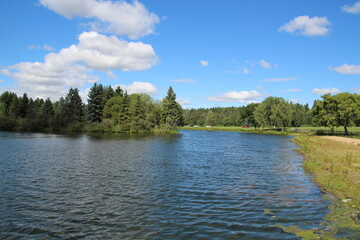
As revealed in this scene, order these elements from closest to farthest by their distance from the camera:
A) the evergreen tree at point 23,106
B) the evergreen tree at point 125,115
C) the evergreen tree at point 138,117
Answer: the evergreen tree at point 138,117, the evergreen tree at point 125,115, the evergreen tree at point 23,106

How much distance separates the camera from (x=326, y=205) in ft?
47.3

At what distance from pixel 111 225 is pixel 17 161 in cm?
2114

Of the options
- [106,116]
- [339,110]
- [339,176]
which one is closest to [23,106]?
[106,116]

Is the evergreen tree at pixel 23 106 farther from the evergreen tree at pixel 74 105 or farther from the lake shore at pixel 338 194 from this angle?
the lake shore at pixel 338 194

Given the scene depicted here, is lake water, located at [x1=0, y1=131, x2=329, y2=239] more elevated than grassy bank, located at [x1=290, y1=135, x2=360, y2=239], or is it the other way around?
grassy bank, located at [x1=290, y1=135, x2=360, y2=239]

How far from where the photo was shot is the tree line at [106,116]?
9756 cm

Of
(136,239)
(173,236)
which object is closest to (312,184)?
(173,236)

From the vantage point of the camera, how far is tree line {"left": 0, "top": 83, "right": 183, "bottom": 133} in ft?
320

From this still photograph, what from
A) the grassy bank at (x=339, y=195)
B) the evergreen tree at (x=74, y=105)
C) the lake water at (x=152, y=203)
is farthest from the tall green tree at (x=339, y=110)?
the evergreen tree at (x=74, y=105)

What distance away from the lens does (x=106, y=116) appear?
109312 mm

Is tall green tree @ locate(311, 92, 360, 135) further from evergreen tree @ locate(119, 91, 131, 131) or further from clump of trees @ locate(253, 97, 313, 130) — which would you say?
evergreen tree @ locate(119, 91, 131, 131)

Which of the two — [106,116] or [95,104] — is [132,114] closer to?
[106,116]

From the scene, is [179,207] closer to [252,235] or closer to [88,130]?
[252,235]

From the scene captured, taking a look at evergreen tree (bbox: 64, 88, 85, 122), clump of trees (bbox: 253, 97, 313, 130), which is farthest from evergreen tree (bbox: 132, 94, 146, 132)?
clump of trees (bbox: 253, 97, 313, 130)
